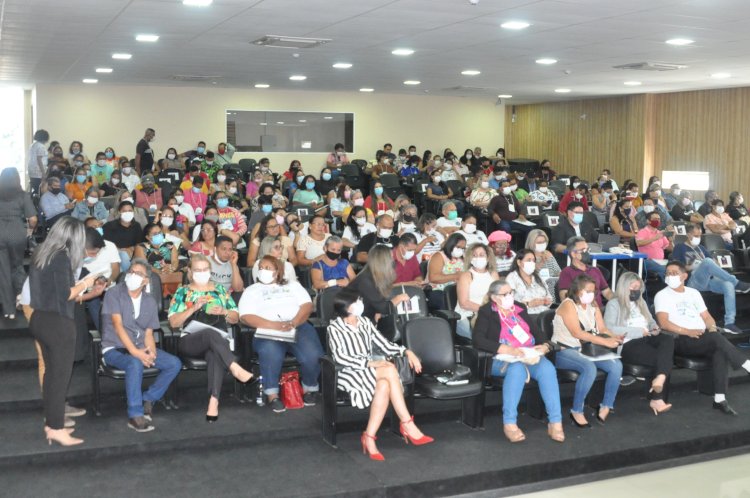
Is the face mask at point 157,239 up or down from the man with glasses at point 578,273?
up

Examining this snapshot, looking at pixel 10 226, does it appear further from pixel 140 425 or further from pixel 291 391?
pixel 291 391

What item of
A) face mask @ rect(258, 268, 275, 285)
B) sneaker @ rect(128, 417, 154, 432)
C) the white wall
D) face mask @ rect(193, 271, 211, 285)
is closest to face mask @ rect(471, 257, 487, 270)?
face mask @ rect(258, 268, 275, 285)

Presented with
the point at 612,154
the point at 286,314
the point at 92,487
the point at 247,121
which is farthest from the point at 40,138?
the point at 612,154

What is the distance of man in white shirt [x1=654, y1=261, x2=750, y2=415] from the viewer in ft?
22.8

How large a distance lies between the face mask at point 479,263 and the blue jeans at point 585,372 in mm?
1105

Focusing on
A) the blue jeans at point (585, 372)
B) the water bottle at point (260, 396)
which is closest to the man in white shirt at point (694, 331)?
the blue jeans at point (585, 372)

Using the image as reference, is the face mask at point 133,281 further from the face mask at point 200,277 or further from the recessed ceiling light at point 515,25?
the recessed ceiling light at point 515,25

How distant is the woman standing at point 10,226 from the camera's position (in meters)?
7.55

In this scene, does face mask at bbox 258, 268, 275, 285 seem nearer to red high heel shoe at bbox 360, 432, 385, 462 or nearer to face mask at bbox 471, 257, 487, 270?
red high heel shoe at bbox 360, 432, 385, 462

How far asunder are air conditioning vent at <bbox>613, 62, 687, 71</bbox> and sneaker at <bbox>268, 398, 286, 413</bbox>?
7.83 meters

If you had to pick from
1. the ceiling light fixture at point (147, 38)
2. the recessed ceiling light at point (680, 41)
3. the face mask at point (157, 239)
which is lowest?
the face mask at point (157, 239)

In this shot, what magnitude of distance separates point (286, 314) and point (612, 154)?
1388 centimetres

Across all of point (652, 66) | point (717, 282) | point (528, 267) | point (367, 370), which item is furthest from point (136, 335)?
point (652, 66)

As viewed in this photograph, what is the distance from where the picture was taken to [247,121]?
1839cm
